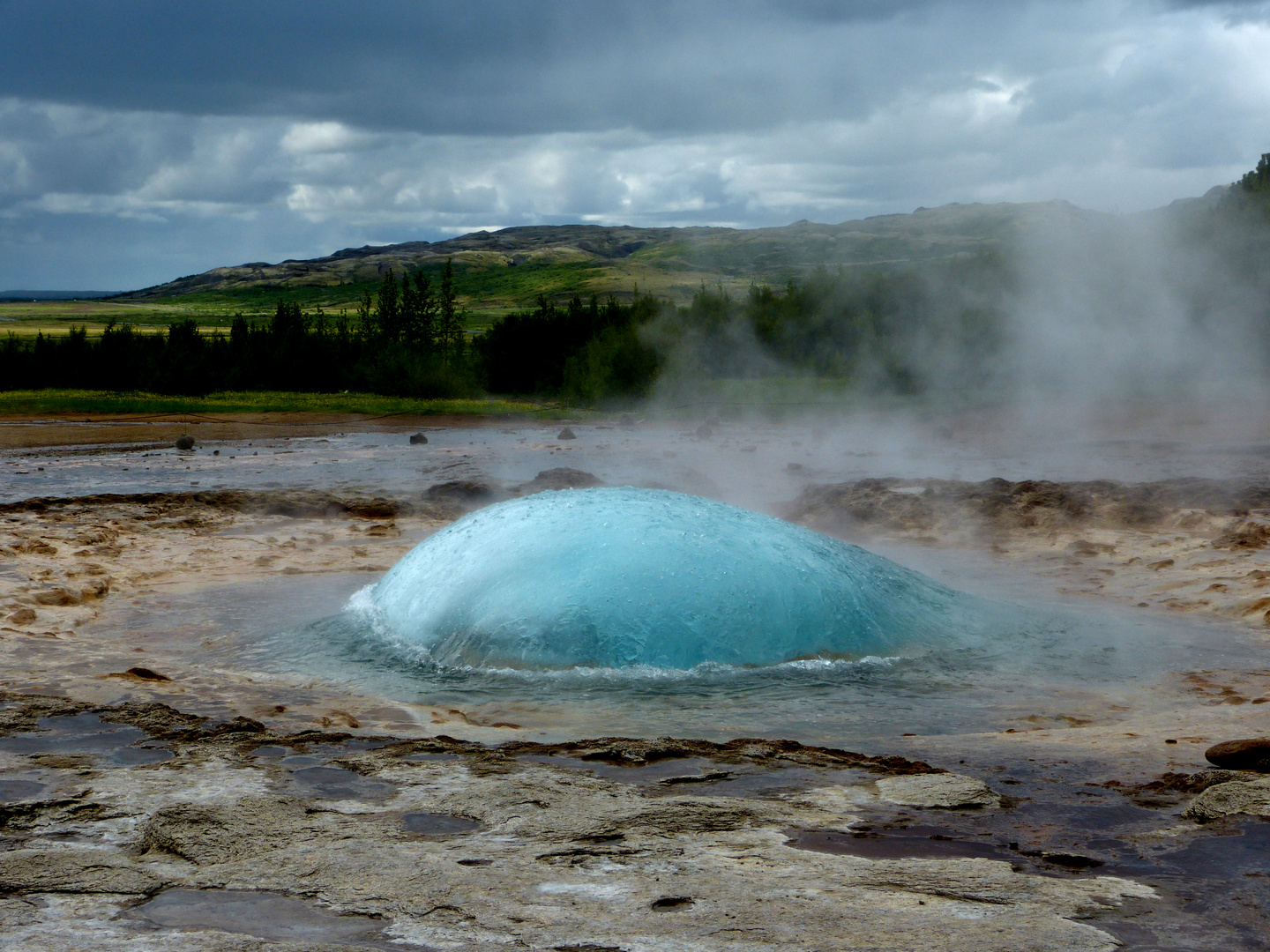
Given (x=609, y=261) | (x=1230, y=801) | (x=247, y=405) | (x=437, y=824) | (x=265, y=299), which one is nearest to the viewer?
(x=437, y=824)

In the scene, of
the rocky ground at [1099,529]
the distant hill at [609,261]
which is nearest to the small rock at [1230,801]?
the rocky ground at [1099,529]

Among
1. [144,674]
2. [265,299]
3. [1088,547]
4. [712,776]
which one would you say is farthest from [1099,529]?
[265,299]

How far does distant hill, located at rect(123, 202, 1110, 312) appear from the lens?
94312 mm

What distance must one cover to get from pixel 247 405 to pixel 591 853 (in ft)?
84.8

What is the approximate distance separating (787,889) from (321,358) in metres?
32.4

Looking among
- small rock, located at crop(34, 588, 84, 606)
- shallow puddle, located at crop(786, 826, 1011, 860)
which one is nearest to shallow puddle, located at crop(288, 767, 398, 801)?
shallow puddle, located at crop(786, 826, 1011, 860)

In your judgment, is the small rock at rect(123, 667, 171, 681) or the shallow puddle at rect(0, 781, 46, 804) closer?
the shallow puddle at rect(0, 781, 46, 804)

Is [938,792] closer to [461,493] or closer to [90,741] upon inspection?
[90,741]

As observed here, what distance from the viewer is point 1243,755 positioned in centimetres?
338

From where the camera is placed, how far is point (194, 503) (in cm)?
1023

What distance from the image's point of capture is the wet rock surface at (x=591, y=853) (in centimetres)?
208

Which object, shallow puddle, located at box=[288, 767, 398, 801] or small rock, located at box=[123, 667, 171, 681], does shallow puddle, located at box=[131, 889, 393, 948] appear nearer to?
shallow puddle, located at box=[288, 767, 398, 801]

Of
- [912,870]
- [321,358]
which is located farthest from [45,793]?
[321,358]

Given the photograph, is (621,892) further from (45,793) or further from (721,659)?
(721,659)
